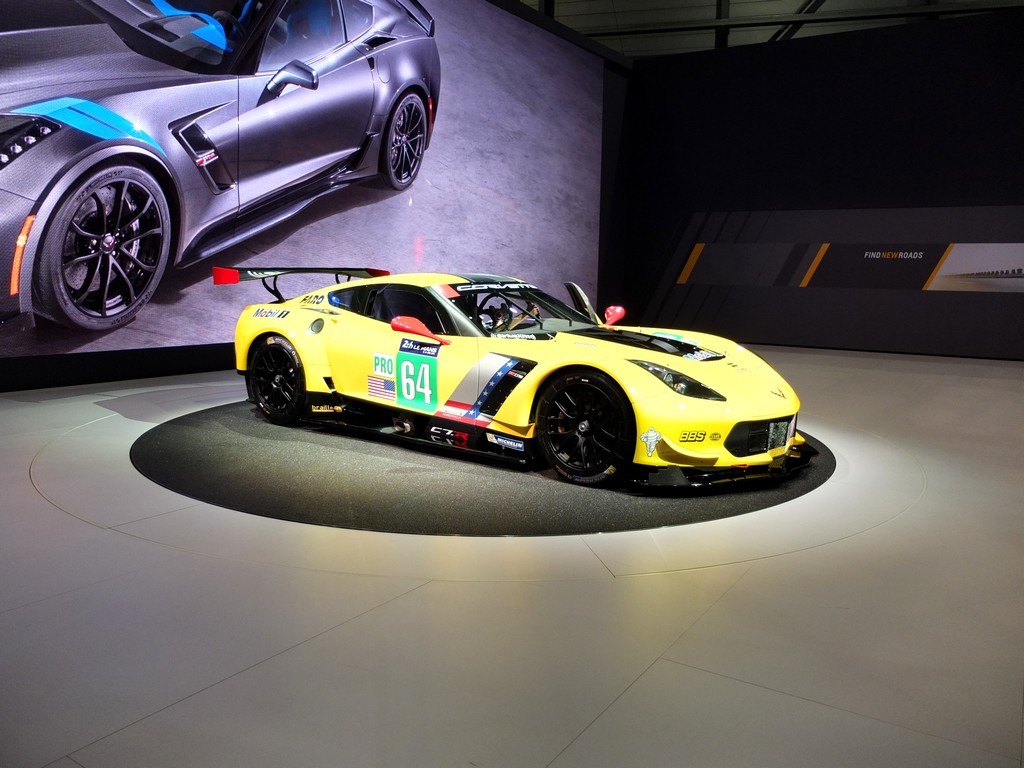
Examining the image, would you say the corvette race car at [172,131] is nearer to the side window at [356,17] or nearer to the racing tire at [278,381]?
the side window at [356,17]

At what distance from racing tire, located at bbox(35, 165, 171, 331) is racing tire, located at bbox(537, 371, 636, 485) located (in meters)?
4.28

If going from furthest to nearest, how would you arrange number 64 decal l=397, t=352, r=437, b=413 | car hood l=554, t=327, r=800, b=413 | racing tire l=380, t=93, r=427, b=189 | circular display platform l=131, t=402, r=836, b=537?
racing tire l=380, t=93, r=427, b=189, number 64 decal l=397, t=352, r=437, b=413, car hood l=554, t=327, r=800, b=413, circular display platform l=131, t=402, r=836, b=537

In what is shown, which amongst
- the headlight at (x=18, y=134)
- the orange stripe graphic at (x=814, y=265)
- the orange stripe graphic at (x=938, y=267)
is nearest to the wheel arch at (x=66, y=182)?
the headlight at (x=18, y=134)

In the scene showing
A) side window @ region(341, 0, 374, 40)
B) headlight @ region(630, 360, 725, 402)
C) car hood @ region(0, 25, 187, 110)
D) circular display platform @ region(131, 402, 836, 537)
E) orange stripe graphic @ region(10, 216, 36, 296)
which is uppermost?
side window @ region(341, 0, 374, 40)

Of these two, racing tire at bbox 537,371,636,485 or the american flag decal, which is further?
the american flag decal

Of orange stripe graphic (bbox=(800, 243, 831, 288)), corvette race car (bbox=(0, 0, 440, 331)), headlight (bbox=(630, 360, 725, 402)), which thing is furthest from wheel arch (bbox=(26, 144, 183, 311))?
orange stripe graphic (bbox=(800, 243, 831, 288))

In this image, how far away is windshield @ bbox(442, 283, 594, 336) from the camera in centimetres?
455

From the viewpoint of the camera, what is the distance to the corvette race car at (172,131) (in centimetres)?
598

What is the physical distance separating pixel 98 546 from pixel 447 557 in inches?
51.4

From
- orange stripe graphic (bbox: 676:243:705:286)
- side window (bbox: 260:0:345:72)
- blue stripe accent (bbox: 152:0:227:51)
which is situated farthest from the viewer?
orange stripe graphic (bbox: 676:243:705:286)

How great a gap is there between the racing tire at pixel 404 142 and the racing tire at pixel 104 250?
2.67 meters

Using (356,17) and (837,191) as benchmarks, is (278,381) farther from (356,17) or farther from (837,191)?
(837,191)

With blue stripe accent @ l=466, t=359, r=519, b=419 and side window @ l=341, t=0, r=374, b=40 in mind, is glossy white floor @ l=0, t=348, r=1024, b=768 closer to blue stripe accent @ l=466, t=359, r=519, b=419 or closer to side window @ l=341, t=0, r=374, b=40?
blue stripe accent @ l=466, t=359, r=519, b=419

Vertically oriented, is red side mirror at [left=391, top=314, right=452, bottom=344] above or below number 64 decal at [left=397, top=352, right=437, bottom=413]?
above
